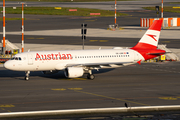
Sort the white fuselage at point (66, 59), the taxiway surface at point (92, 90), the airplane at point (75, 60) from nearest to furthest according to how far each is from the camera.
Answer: the taxiway surface at point (92, 90) < the airplane at point (75, 60) < the white fuselage at point (66, 59)

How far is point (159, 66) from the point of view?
58562 millimetres

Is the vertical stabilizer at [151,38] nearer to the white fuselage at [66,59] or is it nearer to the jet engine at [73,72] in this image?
the white fuselage at [66,59]

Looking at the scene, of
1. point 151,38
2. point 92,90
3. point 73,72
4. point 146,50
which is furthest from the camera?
point 151,38

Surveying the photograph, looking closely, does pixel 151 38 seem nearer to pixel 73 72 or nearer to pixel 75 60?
pixel 75 60

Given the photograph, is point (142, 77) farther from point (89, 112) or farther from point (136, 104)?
point (89, 112)

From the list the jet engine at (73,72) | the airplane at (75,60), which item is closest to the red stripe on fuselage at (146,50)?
the airplane at (75,60)

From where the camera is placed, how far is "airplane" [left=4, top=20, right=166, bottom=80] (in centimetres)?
4562

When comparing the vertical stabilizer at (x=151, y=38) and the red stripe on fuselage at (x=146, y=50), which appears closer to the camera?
the red stripe on fuselage at (x=146, y=50)

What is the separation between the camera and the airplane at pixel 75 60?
45.6 m

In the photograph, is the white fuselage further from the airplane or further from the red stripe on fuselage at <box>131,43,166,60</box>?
the red stripe on fuselage at <box>131,43,166,60</box>

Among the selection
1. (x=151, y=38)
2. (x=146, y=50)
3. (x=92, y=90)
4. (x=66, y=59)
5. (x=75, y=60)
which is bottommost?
(x=92, y=90)

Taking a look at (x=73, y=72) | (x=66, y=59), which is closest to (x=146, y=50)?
(x=66, y=59)

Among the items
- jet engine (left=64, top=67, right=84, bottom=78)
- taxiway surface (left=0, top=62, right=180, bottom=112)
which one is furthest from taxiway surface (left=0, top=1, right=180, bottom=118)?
jet engine (left=64, top=67, right=84, bottom=78)

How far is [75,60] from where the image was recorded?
47312 mm
